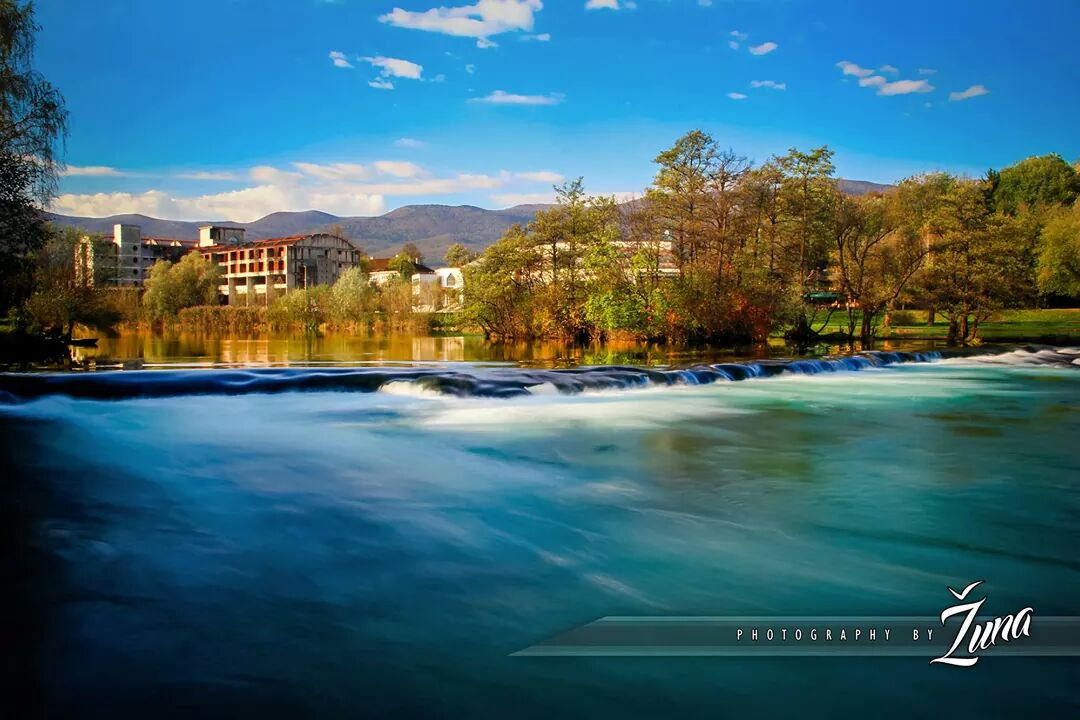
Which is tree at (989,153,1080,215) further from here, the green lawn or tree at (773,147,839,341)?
tree at (773,147,839,341)

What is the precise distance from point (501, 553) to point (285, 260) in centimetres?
10471

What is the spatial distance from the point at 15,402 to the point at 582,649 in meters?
13.1

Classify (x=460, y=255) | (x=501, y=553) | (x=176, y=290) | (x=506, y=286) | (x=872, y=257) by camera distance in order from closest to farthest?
(x=501, y=553) < (x=506, y=286) < (x=872, y=257) < (x=460, y=255) < (x=176, y=290)

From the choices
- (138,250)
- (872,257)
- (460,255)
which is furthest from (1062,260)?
(138,250)

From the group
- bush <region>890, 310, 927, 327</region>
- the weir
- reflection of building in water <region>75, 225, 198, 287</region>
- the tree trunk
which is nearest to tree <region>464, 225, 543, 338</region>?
the weir

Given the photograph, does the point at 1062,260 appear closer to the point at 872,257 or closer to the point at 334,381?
the point at 872,257

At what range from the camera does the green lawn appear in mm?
38938

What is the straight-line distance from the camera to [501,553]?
5766mm

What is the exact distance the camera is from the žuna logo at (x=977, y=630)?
3.98 meters

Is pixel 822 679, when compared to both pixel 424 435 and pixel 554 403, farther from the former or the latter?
pixel 554 403

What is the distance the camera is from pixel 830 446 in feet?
34.4

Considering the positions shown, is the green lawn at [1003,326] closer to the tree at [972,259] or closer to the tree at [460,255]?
the tree at [972,259]
